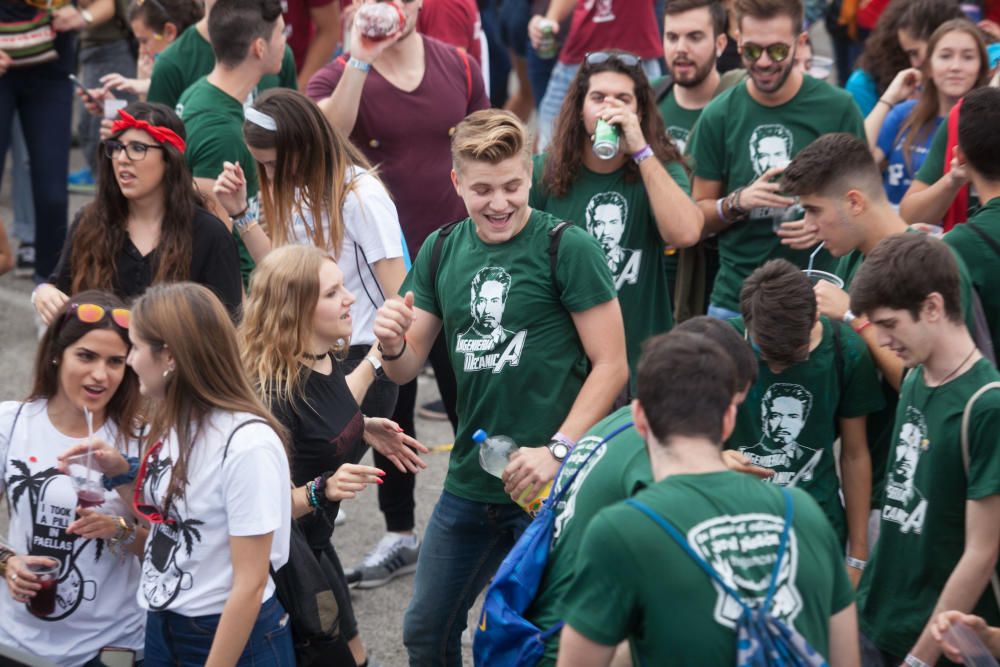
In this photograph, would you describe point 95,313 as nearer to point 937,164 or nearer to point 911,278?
point 911,278

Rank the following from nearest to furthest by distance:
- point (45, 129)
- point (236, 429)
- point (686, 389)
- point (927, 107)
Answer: point (686, 389)
point (236, 429)
point (927, 107)
point (45, 129)

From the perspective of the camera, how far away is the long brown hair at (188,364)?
3.36m

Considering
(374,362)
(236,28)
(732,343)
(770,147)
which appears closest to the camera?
(732,343)

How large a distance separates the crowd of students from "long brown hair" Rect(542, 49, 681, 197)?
0.01 meters

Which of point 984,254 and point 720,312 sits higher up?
point 984,254

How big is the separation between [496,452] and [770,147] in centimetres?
229

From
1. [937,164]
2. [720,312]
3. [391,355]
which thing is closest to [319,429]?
[391,355]

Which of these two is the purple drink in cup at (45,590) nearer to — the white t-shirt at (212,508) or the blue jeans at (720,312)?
the white t-shirt at (212,508)

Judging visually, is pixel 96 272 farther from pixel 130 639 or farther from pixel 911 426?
pixel 911 426

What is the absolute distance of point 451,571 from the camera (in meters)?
4.11

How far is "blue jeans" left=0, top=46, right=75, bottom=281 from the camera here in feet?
25.1

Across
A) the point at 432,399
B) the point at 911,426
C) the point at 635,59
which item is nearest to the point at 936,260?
the point at 911,426

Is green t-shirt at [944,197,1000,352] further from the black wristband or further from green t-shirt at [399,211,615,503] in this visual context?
the black wristband

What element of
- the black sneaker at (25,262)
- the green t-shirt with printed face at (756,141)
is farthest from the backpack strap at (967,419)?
the black sneaker at (25,262)
